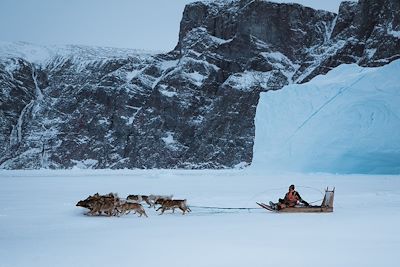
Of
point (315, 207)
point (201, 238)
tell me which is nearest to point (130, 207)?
point (201, 238)

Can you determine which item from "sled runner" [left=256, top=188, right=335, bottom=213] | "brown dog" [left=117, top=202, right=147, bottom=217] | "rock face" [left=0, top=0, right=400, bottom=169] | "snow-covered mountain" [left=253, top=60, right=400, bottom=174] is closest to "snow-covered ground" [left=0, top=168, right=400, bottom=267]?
"brown dog" [left=117, top=202, right=147, bottom=217]

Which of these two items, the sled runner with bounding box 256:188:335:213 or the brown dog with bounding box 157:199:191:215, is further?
the sled runner with bounding box 256:188:335:213

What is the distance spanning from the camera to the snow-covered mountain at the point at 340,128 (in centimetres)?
3388

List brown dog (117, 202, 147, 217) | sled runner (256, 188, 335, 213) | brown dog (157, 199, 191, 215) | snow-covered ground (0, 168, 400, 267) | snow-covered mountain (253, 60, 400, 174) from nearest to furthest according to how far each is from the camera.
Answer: snow-covered ground (0, 168, 400, 267), brown dog (117, 202, 147, 217), brown dog (157, 199, 191, 215), sled runner (256, 188, 335, 213), snow-covered mountain (253, 60, 400, 174)

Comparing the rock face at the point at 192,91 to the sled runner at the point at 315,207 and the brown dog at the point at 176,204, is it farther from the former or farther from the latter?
the brown dog at the point at 176,204

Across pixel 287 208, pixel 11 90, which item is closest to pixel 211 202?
pixel 287 208

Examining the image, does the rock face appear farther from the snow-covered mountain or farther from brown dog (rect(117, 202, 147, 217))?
brown dog (rect(117, 202, 147, 217))

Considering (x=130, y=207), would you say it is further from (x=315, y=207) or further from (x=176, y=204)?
(x=315, y=207)

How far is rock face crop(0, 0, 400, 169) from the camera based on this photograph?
4493 inches

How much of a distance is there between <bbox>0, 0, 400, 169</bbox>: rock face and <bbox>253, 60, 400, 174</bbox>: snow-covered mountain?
214 feet

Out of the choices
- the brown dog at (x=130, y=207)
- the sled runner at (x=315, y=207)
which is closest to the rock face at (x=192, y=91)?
the sled runner at (x=315, y=207)

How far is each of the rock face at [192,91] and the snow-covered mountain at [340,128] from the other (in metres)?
65.3

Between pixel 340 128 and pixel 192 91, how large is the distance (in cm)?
9251

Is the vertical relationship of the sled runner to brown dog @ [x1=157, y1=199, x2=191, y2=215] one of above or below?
above
